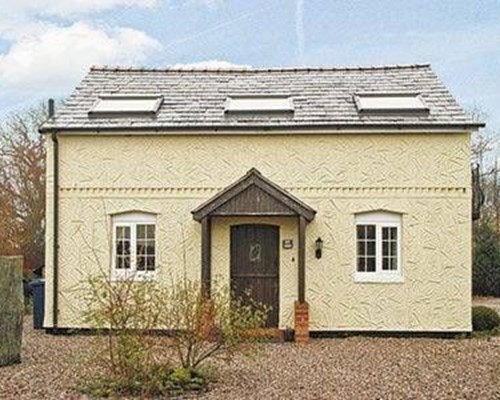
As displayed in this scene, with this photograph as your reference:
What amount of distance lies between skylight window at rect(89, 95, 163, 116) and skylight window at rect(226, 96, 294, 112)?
175 cm

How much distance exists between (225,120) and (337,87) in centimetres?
323

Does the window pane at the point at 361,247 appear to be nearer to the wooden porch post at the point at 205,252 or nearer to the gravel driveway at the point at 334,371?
the gravel driveway at the point at 334,371

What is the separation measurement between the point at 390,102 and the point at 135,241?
666cm

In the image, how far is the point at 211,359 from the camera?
44.2ft

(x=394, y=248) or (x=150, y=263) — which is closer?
(x=394, y=248)

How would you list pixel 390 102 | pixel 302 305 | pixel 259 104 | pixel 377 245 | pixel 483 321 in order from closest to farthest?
pixel 302 305
pixel 377 245
pixel 390 102
pixel 259 104
pixel 483 321

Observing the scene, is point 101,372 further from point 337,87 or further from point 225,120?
point 337,87

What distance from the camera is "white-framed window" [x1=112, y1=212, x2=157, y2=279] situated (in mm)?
18109

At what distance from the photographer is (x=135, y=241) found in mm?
18125

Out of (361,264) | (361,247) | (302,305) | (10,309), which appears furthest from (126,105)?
(10,309)

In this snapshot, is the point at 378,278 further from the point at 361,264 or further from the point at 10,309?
the point at 10,309

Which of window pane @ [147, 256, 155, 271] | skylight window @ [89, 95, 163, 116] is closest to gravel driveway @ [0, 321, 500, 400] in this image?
window pane @ [147, 256, 155, 271]

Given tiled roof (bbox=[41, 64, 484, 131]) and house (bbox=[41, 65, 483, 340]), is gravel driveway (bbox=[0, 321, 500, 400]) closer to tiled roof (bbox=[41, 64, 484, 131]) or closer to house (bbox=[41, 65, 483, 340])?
house (bbox=[41, 65, 483, 340])

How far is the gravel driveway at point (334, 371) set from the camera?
10719 mm
